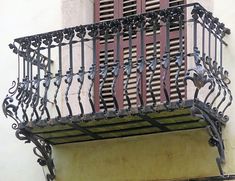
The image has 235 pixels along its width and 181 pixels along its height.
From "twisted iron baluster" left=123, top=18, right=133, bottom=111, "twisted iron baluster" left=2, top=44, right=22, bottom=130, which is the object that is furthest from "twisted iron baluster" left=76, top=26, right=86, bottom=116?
"twisted iron baluster" left=2, top=44, right=22, bottom=130

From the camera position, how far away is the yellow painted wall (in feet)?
38.5

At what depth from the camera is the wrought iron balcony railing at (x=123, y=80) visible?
11258 mm

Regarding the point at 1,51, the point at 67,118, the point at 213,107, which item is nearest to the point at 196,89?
the point at 213,107

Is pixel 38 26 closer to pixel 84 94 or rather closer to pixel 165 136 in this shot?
pixel 84 94

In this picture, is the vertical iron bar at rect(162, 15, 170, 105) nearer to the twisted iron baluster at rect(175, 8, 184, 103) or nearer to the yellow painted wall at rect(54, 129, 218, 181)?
the twisted iron baluster at rect(175, 8, 184, 103)

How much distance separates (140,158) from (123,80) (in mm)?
1040

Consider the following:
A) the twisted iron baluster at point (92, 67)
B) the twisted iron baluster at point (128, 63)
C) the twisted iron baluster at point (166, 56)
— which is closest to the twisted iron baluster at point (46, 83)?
the twisted iron baluster at point (92, 67)

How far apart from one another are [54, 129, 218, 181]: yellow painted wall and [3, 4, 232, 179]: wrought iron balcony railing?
0.48ft

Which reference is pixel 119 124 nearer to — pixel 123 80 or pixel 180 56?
pixel 123 80

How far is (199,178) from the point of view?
11641 millimetres

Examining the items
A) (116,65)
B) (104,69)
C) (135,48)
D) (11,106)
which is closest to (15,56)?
(11,106)

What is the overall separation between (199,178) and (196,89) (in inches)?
50.3

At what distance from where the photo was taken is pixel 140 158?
477 inches

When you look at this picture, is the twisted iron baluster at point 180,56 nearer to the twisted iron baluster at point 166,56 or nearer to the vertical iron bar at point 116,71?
the twisted iron baluster at point 166,56
